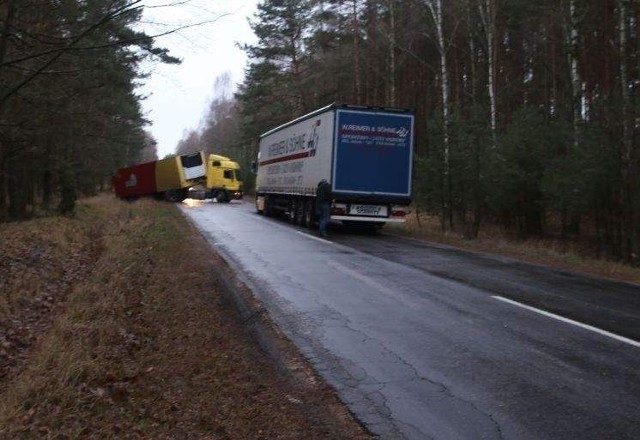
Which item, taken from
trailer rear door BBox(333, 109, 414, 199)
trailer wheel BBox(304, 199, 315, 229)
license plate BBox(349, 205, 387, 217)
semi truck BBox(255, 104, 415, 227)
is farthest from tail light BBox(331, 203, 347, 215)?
trailer wheel BBox(304, 199, 315, 229)

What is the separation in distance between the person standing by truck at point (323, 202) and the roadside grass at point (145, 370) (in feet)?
27.4

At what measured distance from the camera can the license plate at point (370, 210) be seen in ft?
64.6

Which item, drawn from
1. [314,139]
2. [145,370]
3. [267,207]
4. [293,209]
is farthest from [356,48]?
[145,370]

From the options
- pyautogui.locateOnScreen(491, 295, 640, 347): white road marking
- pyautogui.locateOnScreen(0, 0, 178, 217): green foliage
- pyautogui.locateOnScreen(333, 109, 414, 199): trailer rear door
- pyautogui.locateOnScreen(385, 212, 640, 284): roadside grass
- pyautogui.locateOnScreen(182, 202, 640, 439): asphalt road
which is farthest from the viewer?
pyautogui.locateOnScreen(333, 109, 414, 199): trailer rear door

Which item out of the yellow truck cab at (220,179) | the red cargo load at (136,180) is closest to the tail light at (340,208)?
the yellow truck cab at (220,179)

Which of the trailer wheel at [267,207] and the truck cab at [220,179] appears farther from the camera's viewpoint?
the truck cab at [220,179]

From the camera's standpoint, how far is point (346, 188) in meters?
19.3

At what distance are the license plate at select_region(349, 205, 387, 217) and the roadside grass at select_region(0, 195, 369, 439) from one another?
9.46 metres

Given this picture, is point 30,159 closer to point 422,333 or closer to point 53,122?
point 53,122

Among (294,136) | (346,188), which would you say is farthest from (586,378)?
(294,136)

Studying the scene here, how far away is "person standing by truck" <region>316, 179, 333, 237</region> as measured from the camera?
18.8 metres

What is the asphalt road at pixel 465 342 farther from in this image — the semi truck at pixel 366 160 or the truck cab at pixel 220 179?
the truck cab at pixel 220 179

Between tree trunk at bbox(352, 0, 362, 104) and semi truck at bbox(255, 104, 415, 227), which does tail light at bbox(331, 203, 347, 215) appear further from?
tree trunk at bbox(352, 0, 362, 104)

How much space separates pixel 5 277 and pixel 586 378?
10.1 m
